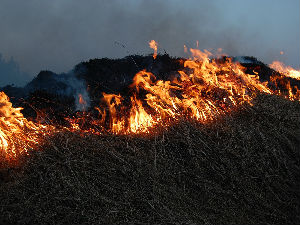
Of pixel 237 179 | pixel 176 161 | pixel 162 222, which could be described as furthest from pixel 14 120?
pixel 237 179

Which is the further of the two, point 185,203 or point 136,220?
point 185,203

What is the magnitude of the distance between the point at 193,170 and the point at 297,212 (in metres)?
1.27

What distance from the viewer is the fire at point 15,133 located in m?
4.05

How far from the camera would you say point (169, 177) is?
3.42 metres

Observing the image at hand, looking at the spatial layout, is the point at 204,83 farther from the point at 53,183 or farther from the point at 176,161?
the point at 53,183

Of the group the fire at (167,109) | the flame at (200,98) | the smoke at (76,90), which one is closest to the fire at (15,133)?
the fire at (167,109)

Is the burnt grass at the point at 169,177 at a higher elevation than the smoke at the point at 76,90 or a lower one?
lower

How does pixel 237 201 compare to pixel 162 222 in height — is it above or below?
above

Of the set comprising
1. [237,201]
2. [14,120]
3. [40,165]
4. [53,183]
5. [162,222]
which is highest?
[14,120]

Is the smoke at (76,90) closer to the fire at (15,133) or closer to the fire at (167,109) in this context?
the fire at (167,109)

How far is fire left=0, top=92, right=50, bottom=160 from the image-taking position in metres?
4.05

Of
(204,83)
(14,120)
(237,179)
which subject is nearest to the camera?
(237,179)

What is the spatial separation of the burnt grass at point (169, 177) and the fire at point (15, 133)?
0.27m

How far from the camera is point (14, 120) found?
4605mm
